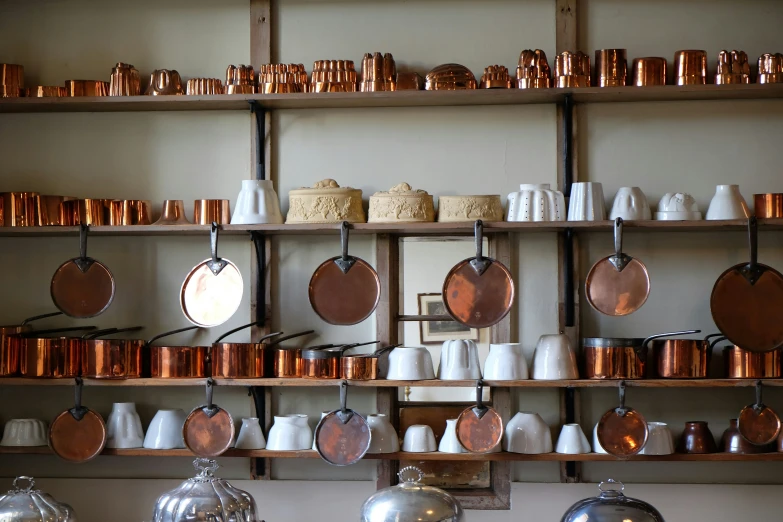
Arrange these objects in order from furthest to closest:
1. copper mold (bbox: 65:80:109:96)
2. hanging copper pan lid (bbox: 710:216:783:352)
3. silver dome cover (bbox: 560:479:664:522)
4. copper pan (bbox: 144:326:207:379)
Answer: copper mold (bbox: 65:80:109:96), copper pan (bbox: 144:326:207:379), hanging copper pan lid (bbox: 710:216:783:352), silver dome cover (bbox: 560:479:664:522)

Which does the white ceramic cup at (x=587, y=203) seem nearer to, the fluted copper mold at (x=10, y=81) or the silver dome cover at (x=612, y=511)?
the silver dome cover at (x=612, y=511)

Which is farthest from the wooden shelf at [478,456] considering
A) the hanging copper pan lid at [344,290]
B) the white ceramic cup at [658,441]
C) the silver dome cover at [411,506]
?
the hanging copper pan lid at [344,290]

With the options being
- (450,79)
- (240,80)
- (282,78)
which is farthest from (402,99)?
(240,80)

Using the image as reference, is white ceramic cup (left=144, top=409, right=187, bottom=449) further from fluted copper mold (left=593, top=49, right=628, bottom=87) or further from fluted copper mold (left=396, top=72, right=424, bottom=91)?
fluted copper mold (left=593, top=49, right=628, bottom=87)

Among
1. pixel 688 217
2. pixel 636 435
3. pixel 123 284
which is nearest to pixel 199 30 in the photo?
pixel 123 284

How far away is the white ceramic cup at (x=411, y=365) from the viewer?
2.84m

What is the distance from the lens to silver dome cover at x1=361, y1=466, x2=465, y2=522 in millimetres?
2381

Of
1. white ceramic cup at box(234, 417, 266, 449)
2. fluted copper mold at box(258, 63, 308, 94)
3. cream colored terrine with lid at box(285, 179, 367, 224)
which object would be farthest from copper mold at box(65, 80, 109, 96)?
white ceramic cup at box(234, 417, 266, 449)

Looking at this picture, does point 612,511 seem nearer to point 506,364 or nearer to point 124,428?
point 506,364

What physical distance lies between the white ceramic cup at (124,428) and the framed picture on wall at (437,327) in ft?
3.35

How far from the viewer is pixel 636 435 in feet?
9.14

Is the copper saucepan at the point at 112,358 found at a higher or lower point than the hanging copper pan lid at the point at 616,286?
lower

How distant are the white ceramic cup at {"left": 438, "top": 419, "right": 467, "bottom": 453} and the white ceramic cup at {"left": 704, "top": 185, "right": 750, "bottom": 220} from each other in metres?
1.08

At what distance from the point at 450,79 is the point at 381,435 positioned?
1.20 metres
